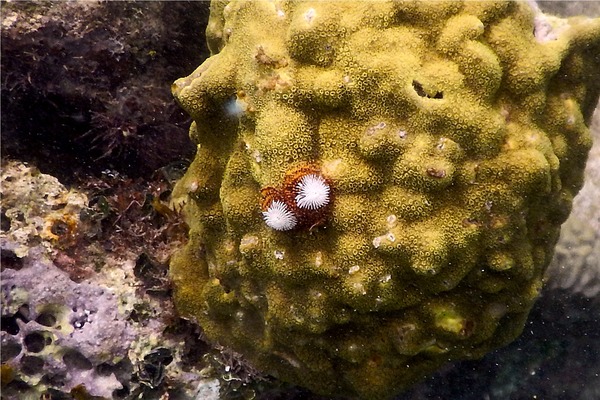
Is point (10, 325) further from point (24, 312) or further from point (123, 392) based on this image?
point (123, 392)

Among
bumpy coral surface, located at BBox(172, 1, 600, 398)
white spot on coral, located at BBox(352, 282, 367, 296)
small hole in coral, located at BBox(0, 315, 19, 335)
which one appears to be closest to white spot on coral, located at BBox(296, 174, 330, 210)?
bumpy coral surface, located at BBox(172, 1, 600, 398)

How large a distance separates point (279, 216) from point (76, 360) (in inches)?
71.7

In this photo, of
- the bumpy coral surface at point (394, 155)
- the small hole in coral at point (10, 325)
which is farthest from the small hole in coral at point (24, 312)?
the bumpy coral surface at point (394, 155)

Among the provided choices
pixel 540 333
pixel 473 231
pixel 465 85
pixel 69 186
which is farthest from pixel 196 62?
pixel 540 333

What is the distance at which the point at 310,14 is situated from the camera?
2.54 metres

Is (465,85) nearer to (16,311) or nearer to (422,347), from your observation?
(422,347)

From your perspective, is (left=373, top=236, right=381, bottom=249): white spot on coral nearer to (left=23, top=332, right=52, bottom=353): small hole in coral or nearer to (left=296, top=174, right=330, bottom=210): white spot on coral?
(left=296, top=174, right=330, bottom=210): white spot on coral

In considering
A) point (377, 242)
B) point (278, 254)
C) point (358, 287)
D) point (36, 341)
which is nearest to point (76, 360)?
point (36, 341)

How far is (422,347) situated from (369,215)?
91cm

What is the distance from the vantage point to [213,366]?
3.47 metres

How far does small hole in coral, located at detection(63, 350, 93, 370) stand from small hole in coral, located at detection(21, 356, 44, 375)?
0.48 ft

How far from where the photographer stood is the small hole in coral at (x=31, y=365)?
310 cm

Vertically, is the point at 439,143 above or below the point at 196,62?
above

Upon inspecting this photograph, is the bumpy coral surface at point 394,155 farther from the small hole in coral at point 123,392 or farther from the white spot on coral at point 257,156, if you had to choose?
the small hole in coral at point 123,392
